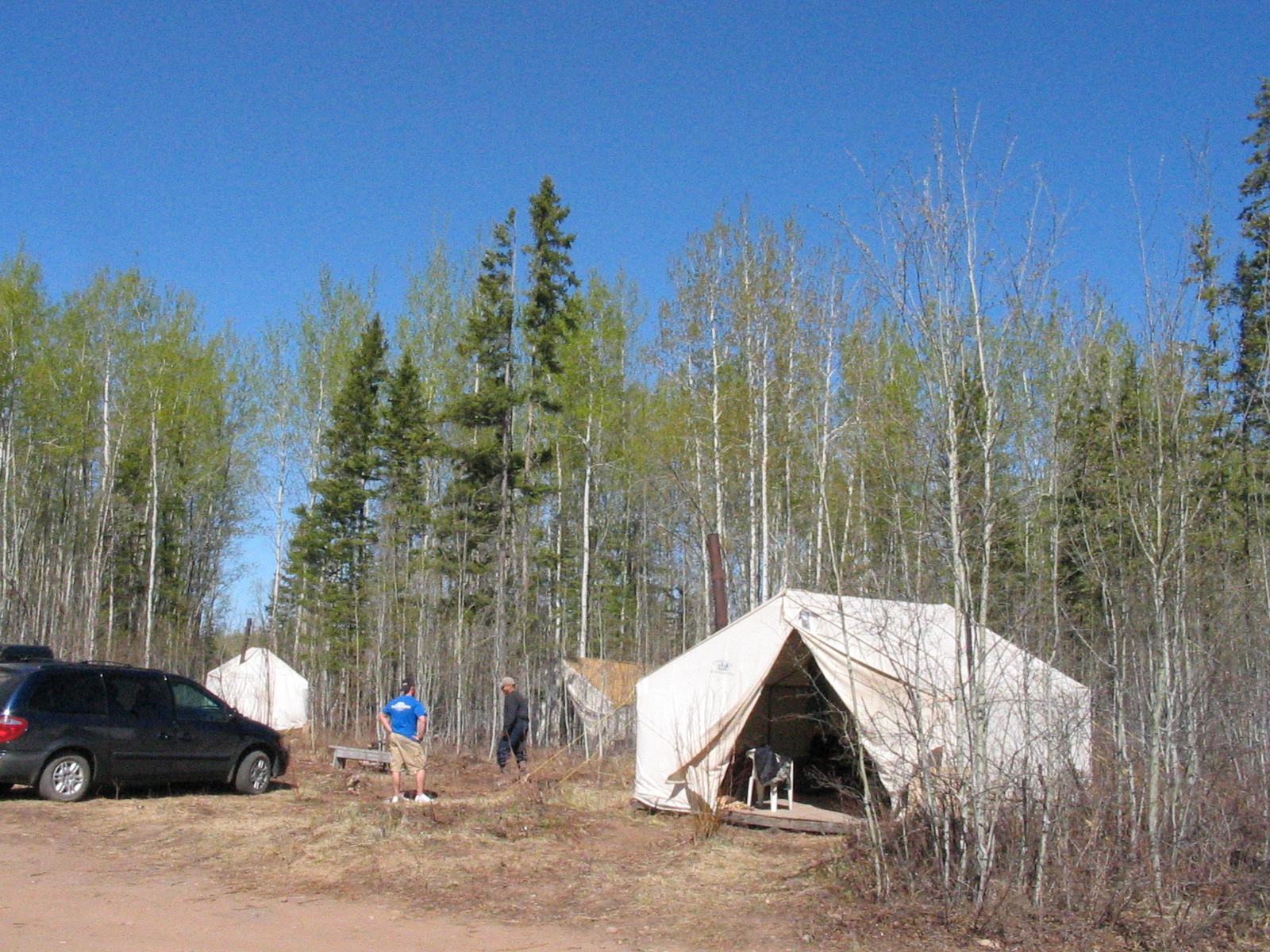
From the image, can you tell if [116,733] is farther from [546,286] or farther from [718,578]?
[546,286]

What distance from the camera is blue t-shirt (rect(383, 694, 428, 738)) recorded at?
1245 cm

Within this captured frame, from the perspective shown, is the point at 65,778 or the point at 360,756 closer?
the point at 65,778

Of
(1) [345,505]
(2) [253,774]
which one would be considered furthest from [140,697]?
(1) [345,505]

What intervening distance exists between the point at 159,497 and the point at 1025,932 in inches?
1202

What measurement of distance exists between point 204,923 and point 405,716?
548 centimetres

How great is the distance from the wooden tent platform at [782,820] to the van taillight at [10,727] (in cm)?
782

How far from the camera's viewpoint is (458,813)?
11172 millimetres

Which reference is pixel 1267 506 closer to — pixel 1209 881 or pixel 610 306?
pixel 1209 881

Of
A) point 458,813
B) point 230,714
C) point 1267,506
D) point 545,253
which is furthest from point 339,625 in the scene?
point 1267,506

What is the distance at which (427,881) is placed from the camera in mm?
8391

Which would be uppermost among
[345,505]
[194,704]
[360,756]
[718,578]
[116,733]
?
[345,505]

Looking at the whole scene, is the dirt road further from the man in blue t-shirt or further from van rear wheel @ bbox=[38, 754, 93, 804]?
the man in blue t-shirt

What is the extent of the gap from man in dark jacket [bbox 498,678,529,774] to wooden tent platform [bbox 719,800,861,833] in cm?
488

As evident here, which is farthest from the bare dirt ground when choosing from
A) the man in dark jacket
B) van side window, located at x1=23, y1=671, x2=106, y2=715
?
the man in dark jacket
